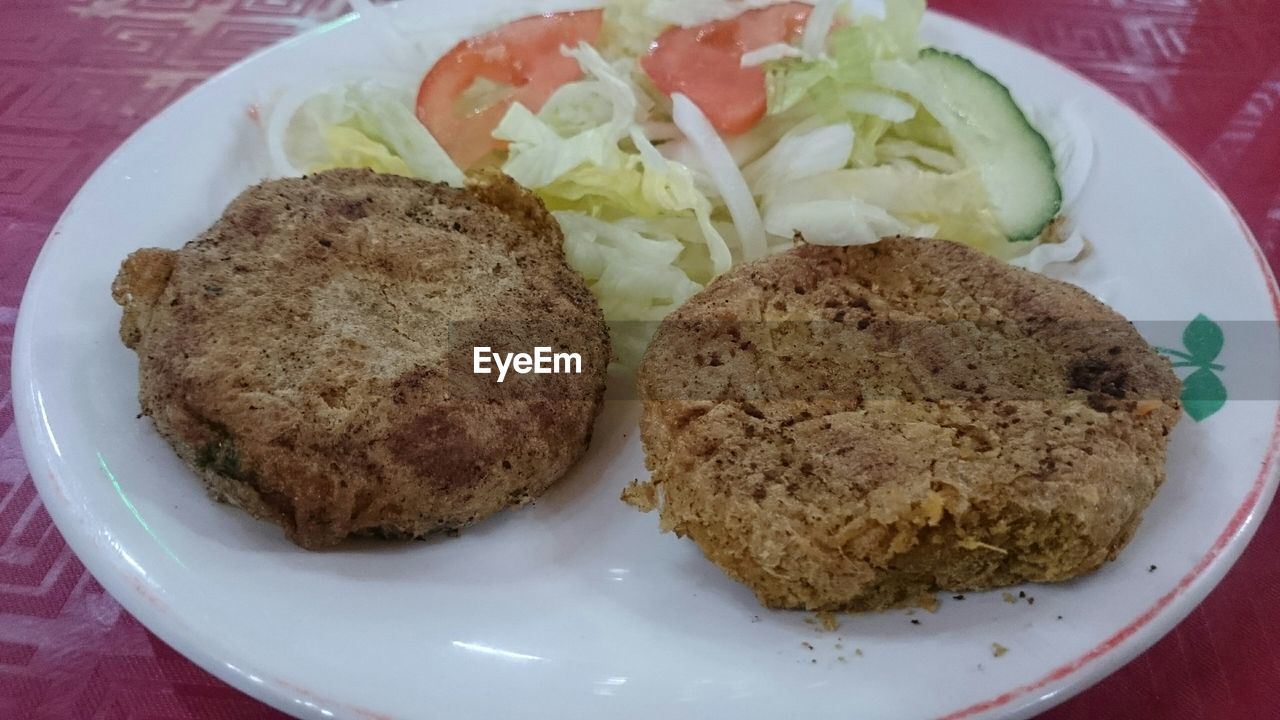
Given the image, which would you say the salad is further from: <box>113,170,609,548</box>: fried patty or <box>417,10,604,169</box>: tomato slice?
<box>113,170,609,548</box>: fried patty

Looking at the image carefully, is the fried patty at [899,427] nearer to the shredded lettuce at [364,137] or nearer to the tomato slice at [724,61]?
the tomato slice at [724,61]

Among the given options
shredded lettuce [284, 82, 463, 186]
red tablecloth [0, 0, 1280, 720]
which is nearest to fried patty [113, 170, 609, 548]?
shredded lettuce [284, 82, 463, 186]

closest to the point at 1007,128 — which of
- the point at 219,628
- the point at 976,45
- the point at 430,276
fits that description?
the point at 976,45

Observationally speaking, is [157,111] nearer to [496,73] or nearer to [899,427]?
[496,73]

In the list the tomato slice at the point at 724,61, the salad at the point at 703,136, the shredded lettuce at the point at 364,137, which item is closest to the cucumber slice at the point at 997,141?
the salad at the point at 703,136

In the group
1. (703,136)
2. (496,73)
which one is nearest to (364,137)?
(496,73)

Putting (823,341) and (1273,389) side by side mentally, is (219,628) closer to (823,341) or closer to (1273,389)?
(823,341)

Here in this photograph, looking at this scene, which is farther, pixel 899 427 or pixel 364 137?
pixel 364 137
